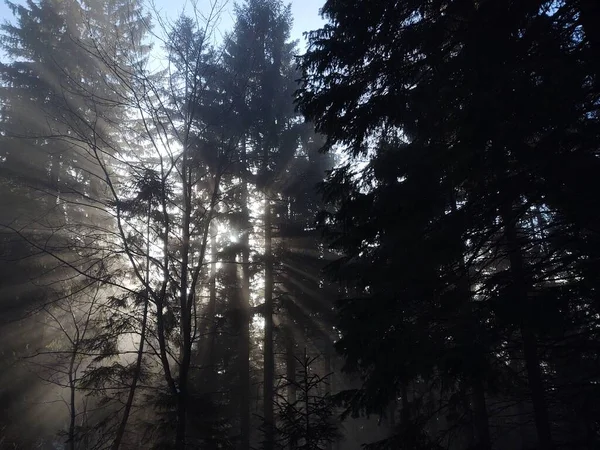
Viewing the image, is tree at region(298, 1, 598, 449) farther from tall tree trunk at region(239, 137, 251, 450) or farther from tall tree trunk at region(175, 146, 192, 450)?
tall tree trunk at region(239, 137, 251, 450)

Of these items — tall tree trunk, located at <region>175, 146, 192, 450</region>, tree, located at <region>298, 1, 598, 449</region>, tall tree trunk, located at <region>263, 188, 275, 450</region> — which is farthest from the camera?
tall tree trunk, located at <region>263, 188, 275, 450</region>

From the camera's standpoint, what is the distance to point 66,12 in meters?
16.9

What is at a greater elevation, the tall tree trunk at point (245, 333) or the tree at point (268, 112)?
the tree at point (268, 112)

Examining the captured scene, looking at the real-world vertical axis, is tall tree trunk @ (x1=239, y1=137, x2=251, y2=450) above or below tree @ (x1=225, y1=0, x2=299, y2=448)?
below

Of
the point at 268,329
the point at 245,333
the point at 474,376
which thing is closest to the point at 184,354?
the point at 474,376

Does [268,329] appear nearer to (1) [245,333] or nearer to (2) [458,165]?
(1) [245,333]

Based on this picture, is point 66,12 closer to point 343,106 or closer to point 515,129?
point 343,106

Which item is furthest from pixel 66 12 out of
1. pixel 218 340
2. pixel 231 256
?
pixel 218 340

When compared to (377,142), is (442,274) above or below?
below

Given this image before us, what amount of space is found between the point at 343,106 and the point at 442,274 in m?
2.78

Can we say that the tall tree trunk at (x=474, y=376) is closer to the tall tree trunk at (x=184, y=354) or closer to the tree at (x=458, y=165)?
the tree at (x=458, y=165)

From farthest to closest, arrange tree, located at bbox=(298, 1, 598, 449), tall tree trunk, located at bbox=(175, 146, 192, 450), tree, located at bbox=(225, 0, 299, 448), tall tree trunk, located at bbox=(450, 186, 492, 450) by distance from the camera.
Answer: tree, located at bbox=(225, 0, 299, 448)
tall tree trunk, located at bbox=(175, 146, 192, 450)
tree, located at bbox=(298, 1, 598, 449)
tall tree trunk, located at bbox=(450, 186, 492, 450)

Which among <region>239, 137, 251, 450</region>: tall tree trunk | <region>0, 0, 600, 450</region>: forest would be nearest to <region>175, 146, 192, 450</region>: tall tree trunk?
<region>0, 0, 600, 450</region>: forest

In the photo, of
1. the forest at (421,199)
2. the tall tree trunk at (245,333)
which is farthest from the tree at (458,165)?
the tall tree trunk at (245,333)
